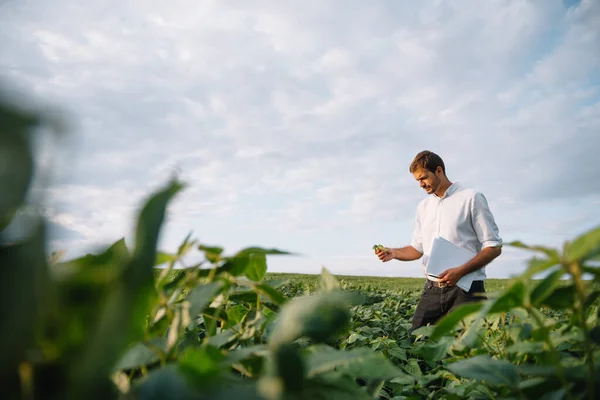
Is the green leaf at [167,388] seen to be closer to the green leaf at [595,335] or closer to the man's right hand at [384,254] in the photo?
the green leaf at [595,335]

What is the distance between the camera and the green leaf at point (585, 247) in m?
0.47

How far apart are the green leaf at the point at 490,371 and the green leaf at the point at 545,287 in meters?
0.11

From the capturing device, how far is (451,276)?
3.99m

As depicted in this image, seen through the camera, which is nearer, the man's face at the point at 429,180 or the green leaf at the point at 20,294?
the green leaf at the point at 20,294

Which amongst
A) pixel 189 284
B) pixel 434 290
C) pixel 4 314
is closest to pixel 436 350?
pixel 189 284

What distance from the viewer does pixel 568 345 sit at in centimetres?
90

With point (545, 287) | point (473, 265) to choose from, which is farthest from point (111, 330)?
point (473, 265)

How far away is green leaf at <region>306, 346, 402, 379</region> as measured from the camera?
1.55 feet

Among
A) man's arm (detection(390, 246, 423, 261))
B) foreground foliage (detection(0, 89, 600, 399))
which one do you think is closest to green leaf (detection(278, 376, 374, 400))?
foreground foliage (detection(0, 89, 600, 399))

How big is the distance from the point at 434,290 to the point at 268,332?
408 centimetres

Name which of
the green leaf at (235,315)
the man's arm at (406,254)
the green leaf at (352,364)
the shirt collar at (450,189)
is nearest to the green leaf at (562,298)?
the green leaf at (352,364)

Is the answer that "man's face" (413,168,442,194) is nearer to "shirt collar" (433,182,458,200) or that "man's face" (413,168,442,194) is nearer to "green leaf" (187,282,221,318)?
"shirt collar" (433,182,458,200)

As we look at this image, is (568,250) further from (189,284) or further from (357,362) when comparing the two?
(189,284)

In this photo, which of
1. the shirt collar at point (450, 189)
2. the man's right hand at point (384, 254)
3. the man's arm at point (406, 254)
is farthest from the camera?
the man's arm at point (406, 254)
